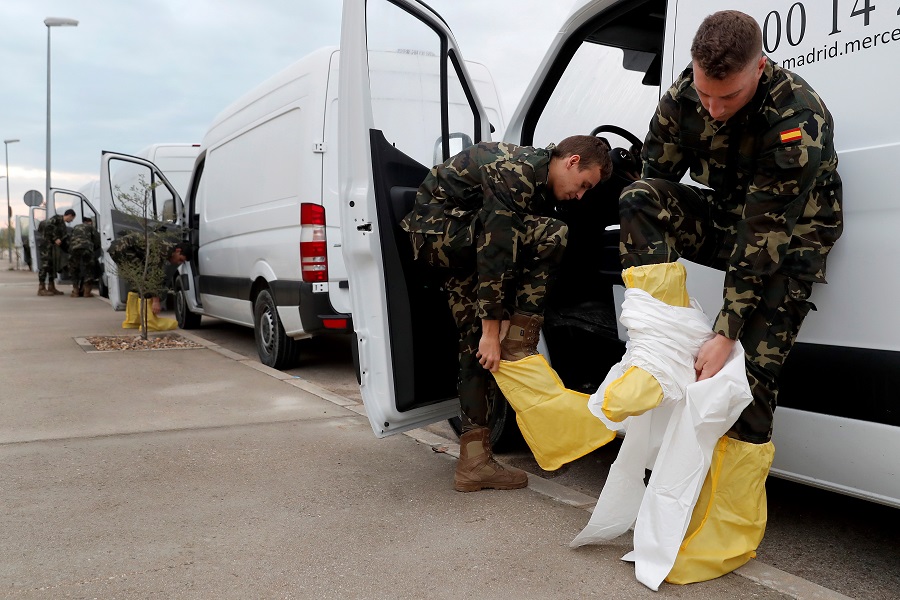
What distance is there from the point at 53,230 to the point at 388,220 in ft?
48.8

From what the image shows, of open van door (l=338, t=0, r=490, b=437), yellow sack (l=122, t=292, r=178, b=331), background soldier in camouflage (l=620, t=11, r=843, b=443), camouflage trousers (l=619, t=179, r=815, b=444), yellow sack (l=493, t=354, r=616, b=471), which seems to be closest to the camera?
background soldier in camouflage (l=620, t=11, r=843, b=443)

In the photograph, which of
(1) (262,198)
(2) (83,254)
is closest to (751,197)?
(1) (262,198)

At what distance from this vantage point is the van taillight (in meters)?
5.88

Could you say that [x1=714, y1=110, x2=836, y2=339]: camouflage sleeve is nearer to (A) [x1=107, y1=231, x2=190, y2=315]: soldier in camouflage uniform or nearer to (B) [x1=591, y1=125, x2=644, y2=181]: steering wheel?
(B) [x1=591, y1=125, x2=644, y2=181]: steering wheel

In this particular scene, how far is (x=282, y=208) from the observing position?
6316 millimetres

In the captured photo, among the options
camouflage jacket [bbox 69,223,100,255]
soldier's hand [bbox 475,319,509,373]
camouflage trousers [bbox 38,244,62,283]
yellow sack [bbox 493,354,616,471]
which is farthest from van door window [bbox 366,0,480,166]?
camouflage trousers [bbox 38,244,62,283]

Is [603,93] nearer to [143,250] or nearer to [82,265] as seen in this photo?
[143,250]

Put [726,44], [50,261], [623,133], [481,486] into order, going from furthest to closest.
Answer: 1. [50,261]
2. [623,133]
3. [481,486]
4. [726,44]

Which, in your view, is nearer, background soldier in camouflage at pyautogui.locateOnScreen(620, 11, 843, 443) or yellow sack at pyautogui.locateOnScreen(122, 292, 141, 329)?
background soldier in camouflage at pyautogui.locateOnScreen(620, 11, 843, 443)

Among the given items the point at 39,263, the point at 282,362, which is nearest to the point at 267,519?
the point at 282,362

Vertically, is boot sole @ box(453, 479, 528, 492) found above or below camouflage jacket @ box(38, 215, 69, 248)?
below

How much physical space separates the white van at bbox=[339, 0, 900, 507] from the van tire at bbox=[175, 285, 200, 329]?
22.2 ft

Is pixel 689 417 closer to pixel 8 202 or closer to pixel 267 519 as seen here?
pixel 267 519

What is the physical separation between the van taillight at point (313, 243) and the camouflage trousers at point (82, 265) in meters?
10.9
